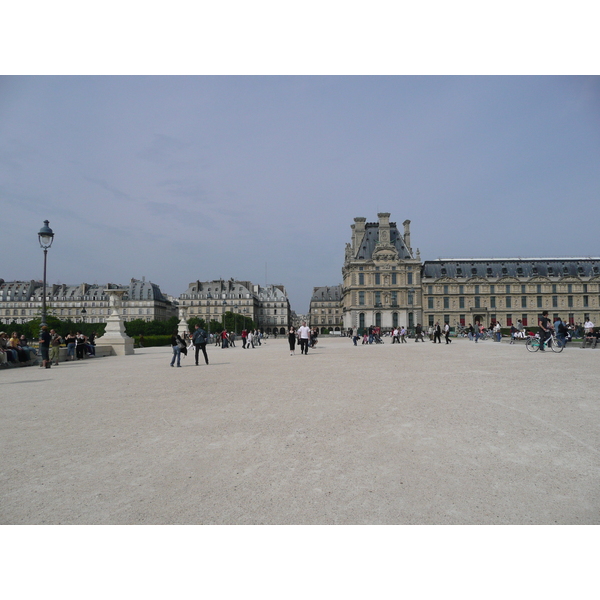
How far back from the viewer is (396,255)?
2776 inches

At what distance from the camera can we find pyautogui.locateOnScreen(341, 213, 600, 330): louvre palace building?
70.3m

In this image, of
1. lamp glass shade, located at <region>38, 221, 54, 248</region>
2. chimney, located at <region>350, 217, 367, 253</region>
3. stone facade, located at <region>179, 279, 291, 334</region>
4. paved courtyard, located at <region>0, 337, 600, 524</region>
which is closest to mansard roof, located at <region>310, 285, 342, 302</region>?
stone facade, located at <region>179, 279, 291, 334</region>

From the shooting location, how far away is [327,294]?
4235 inches

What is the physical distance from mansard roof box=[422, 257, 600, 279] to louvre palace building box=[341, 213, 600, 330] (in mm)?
166

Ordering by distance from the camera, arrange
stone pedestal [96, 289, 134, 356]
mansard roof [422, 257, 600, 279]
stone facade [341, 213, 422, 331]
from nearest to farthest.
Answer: stone pedestal [96, 289, 134, 356], stone facade [341, 213, 422, 331], mansard roof [422, 257, 600, 279]

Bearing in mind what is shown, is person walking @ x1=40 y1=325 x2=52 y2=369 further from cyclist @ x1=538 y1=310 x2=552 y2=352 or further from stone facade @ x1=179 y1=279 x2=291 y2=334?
stone facade @ x1=179 y1=279 x2=291 y2=334

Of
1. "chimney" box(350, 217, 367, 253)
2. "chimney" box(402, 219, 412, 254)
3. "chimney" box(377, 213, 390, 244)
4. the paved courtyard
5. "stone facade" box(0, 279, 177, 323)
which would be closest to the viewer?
the paved courtyard

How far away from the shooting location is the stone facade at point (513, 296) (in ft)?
232

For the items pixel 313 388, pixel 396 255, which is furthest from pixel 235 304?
pixel 313 388

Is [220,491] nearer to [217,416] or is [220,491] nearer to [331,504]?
[331,504]

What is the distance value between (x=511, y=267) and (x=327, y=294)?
45351mm

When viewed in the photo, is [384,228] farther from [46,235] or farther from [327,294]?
[46,235]

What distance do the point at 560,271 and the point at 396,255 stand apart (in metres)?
28.2

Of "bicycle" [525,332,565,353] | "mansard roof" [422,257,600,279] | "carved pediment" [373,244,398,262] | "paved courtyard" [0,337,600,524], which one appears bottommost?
"paved courtyard" [0,337,600,524]
